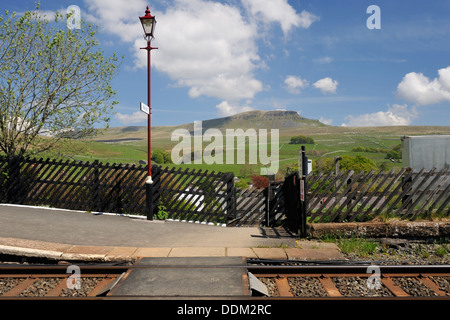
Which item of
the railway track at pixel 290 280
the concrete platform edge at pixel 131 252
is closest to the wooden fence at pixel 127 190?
the concrete platform edge at pixel 131 252

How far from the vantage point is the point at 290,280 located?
5176 mm

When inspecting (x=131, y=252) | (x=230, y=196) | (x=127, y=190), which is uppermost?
(x=127, y=190)

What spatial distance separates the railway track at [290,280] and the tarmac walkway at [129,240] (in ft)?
3.57

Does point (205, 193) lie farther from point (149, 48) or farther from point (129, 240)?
point (149, 48)

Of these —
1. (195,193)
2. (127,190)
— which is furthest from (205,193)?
(127,190)

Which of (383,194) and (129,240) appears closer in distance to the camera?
(129,240)

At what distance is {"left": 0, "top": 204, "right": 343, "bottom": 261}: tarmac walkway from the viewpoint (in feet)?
21.7

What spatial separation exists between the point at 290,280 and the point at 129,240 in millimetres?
4324

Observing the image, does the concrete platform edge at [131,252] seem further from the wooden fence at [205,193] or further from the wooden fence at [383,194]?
the wooden fence at [205,193]

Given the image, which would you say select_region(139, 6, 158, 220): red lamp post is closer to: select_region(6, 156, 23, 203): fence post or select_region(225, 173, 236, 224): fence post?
select_region(225, 173, 236, 224): fence post

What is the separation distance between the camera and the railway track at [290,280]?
185 inches
